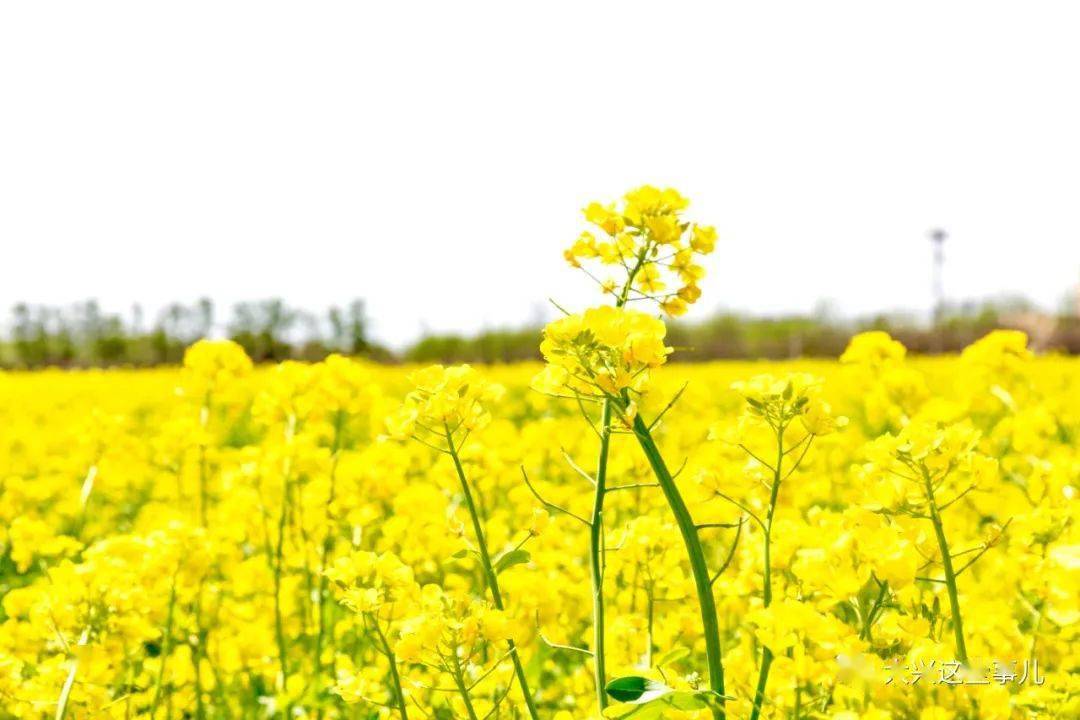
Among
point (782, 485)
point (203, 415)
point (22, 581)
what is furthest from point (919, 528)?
point (22, 581)

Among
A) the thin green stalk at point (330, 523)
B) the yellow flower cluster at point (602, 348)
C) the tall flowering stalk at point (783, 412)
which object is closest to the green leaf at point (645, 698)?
the tall flowering stalk at point (783, 412)

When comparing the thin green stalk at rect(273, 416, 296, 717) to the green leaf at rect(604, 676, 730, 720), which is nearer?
the green leaf at rect(604, 676, 730, 720)

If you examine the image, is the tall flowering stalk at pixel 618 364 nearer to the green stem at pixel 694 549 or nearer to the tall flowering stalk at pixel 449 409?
the green stem at pixel 694 549

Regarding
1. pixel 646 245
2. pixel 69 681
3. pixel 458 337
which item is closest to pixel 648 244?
pixel 646 245

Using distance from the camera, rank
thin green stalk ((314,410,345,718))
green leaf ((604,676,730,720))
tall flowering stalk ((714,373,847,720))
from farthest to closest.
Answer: thin green stalk ((314,410,345,718)) < tall flowering stalk ((714,373,847,720)) < green leaf ((604,676,730,720))

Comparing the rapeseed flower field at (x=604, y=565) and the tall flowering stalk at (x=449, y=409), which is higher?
the tall flowering stalk at (x=449, y=409)

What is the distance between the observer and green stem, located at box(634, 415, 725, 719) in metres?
1.24

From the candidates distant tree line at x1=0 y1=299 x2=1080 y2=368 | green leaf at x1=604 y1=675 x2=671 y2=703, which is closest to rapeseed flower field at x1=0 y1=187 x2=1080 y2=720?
green leaf at x1=604 y1=675 x2=671 y2=703

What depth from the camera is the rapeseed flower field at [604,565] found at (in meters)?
1.28

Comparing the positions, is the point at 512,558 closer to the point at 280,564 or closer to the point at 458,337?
the point at 280,564

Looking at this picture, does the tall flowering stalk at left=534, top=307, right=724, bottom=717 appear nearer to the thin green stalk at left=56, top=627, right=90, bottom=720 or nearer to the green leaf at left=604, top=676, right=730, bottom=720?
the green leaf at left=604, top=676, right=730, bottom=720

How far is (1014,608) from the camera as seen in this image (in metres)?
2.49

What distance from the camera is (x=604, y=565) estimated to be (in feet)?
5.06

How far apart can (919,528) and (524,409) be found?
7663mm
